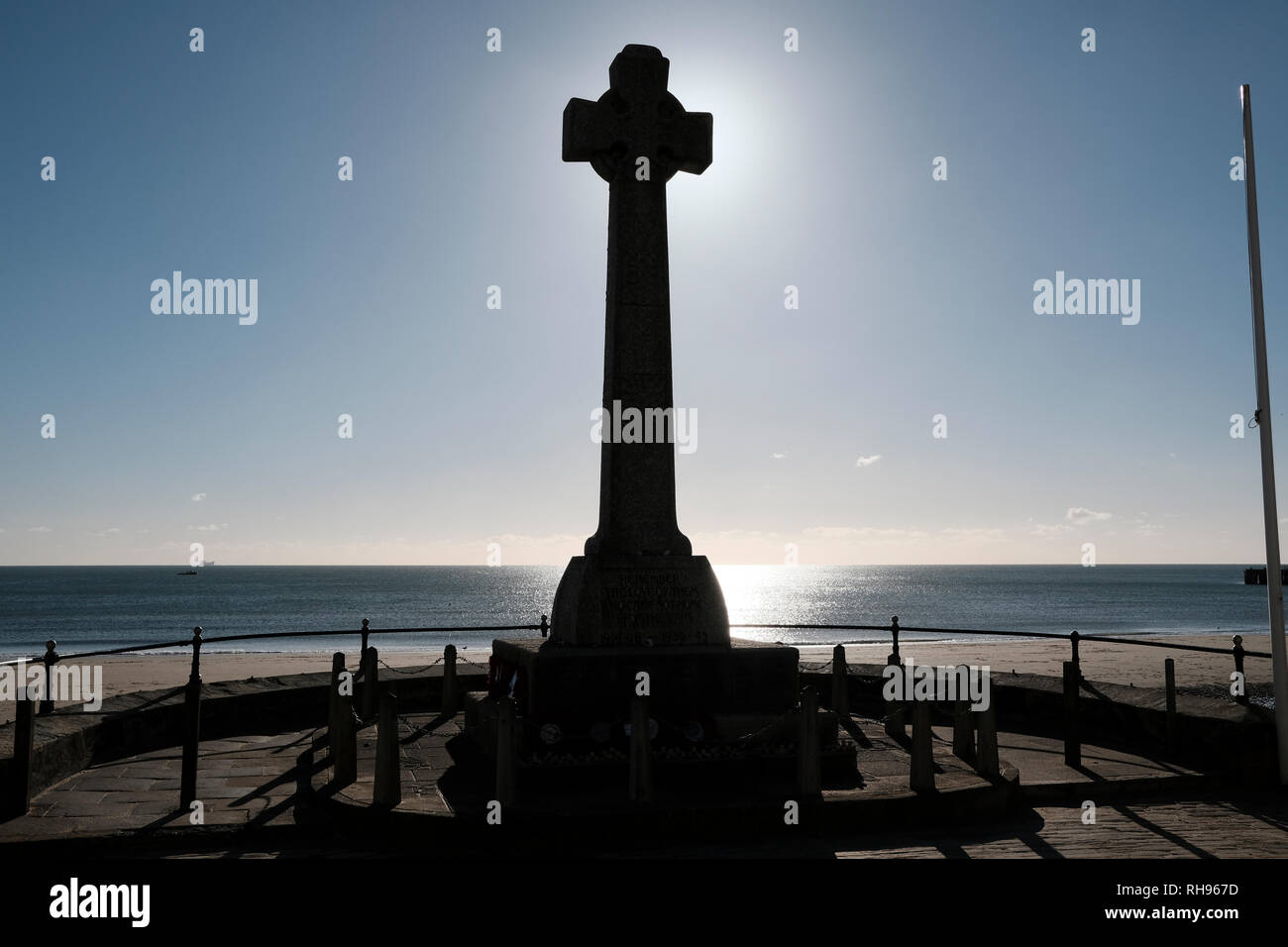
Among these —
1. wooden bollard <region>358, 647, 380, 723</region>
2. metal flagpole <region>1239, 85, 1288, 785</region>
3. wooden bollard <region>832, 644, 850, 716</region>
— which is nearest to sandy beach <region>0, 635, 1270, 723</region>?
wooden bollard <region>358, 647, 380, 723</region>

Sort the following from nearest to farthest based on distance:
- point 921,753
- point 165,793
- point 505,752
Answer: point 505,752 < point 921,753 < point 165,793

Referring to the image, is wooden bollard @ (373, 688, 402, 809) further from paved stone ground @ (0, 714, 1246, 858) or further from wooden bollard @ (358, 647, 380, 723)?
wooden bollard @ (358, 647, 380, 723)

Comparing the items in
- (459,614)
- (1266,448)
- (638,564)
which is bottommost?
(459,614)

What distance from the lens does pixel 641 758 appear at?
7.03 metres

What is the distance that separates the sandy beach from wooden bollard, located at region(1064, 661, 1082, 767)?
49.6 ft

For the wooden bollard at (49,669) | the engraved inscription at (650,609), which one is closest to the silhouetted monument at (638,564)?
the engraved inscription at (650,609)

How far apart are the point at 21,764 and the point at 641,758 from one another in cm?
495

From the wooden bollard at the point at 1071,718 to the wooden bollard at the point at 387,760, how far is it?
6223 mm

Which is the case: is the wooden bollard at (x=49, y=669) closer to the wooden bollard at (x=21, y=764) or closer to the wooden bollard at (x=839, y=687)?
the wooden bollard at (x=21, y=764)

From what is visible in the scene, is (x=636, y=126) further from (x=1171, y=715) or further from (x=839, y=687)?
(x=1171, y=715)

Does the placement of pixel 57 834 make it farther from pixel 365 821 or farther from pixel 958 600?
pixel 958 600

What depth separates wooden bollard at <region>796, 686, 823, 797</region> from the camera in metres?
7.06

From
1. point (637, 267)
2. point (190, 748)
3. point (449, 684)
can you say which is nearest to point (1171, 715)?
point (637, 267)

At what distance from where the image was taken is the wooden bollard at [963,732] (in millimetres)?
8648
